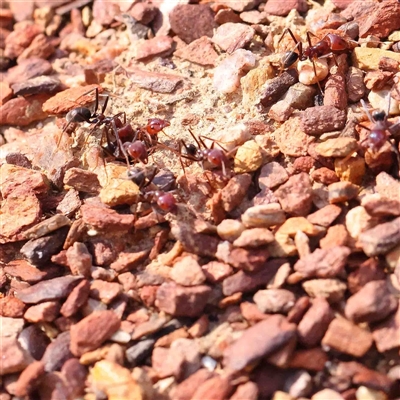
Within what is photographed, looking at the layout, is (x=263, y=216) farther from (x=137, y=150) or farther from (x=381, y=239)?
(x=137, y=150)

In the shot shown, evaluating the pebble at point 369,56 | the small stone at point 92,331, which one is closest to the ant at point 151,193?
the small stone at point 92,331

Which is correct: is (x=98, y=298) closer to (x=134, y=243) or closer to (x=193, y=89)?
(x=134, y=243)

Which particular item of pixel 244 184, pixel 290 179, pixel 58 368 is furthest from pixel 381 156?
pixel 58 368

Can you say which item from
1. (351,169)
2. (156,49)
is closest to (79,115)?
(156,49)

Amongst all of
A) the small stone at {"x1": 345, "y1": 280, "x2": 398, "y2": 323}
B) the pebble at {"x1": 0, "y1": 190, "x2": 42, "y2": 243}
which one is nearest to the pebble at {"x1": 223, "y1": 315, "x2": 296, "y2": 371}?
the small stone at {"x1": 345, "y1": 280, "x2": 398, "y2": 323}

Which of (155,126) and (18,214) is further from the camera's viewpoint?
(155,126)

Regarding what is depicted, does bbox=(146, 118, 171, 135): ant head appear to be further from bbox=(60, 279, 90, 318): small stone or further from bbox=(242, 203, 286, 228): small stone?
bbox=(60, 279, 90, 318): small stone
